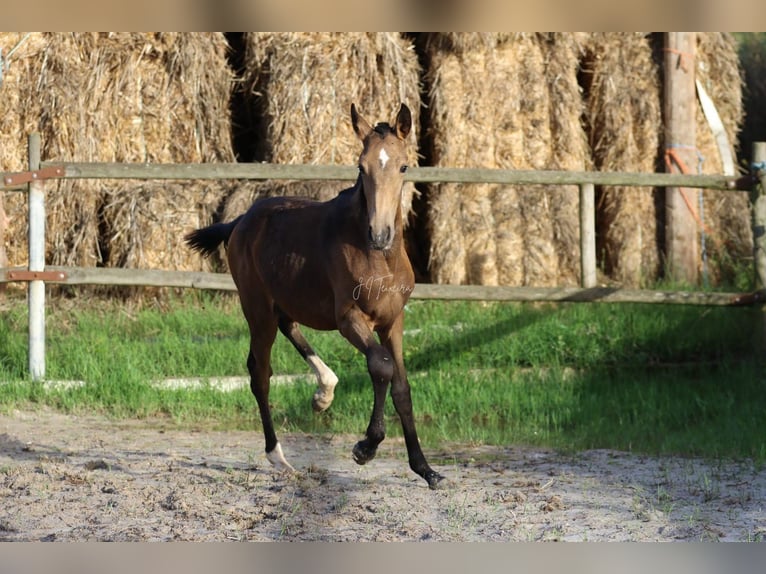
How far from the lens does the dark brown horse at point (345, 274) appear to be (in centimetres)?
447

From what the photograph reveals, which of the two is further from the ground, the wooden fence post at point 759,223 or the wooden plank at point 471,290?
the wooden fence post at point 759,223

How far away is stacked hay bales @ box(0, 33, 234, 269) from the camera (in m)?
8.79

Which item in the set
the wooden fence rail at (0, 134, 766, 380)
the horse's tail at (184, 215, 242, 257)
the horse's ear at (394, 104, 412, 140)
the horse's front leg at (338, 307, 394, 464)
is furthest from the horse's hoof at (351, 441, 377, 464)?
the wooden fence rail at (0, 134, 766, 380)

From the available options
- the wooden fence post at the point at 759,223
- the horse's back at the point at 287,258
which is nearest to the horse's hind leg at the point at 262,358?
the horse's back at the point at 287,258

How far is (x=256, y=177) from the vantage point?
24.6 feet

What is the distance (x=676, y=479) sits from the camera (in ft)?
17.0

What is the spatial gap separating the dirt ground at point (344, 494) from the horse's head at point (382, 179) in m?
1.19

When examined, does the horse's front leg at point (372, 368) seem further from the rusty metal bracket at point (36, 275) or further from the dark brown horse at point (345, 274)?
the rusty metal bracket at point (36, 275)

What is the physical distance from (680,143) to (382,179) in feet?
19.1

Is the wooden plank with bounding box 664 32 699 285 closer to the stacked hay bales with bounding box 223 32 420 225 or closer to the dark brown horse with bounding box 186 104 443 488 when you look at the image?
the stacked hay bales with bounding box 223 32 420 225

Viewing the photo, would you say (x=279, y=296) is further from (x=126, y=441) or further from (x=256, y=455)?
(x=126, y=441)

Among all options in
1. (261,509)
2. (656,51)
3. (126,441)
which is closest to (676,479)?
(261,509)
